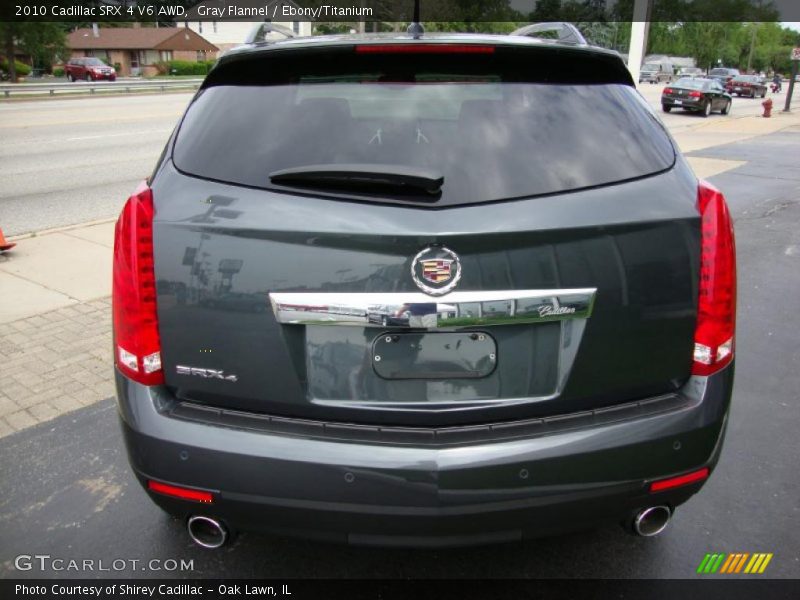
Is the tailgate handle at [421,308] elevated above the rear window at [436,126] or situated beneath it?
situated beneath

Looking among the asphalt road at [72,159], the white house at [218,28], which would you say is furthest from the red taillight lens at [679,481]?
the white house at [218,28]

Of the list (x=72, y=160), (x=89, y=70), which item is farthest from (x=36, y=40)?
(x=72, y=160)

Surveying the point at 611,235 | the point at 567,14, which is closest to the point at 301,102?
the point at 611,235

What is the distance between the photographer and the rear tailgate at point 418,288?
193cm

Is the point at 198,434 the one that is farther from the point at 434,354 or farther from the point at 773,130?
the point at 773,130

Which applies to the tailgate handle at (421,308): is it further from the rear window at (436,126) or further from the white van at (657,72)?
the white van at (657,72)

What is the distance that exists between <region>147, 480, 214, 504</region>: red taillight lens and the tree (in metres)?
61.3

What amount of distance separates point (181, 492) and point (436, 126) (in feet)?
4.47

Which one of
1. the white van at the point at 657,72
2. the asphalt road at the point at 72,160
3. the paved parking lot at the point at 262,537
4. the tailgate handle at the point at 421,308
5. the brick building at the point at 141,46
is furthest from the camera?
the brick building at the point at 141,46

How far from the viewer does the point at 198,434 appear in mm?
2027

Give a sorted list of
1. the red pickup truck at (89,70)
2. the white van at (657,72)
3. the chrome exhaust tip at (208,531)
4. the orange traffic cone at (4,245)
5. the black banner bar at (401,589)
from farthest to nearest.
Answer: the white van at (657,72) → the red pickup truck at (89,70) → the orange traffic cone at (4,245) → the black banner bar at (401,589) → the chrome exhaust tip at (208,531)

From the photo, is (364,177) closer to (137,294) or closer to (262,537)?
(137,294)

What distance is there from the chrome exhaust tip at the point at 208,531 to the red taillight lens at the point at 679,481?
1359 millimetres

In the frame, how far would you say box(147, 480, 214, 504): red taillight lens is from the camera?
207 cm
